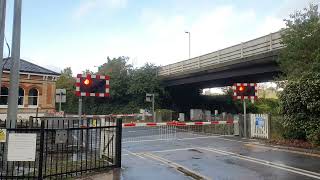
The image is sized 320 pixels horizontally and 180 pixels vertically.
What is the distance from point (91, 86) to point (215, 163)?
5045mm

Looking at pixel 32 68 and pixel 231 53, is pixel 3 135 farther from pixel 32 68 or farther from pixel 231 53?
pixel 231 53

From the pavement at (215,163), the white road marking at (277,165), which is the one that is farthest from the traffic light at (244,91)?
the white road marking at (277,165)

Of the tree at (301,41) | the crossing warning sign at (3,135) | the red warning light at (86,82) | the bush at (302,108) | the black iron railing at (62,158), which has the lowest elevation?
the black iron railing at (62,158)

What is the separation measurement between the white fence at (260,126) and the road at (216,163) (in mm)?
2746

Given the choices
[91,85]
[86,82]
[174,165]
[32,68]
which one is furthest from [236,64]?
[174,165]

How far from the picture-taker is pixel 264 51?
30.0m

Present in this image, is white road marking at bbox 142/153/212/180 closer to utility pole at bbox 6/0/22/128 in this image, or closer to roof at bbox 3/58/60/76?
utility pole at bbox 6/0/22/128

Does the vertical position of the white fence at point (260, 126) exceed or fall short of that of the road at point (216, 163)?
it exceeds it

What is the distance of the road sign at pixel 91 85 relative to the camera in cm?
1346

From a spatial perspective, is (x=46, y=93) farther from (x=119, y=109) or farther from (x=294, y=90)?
(x=294, y=90)

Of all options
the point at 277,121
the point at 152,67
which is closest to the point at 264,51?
the point at 277,121

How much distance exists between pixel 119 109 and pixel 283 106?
123ft

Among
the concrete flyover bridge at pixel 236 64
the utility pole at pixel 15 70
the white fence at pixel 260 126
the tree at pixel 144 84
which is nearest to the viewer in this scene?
the utility pole at pixel 15 70

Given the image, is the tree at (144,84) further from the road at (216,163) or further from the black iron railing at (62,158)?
the black iron railing at (62,158)
